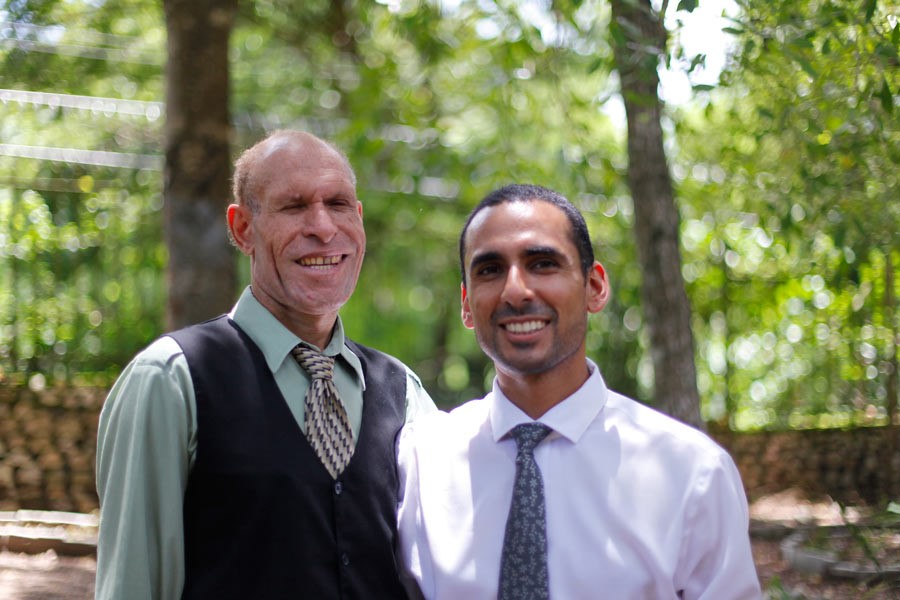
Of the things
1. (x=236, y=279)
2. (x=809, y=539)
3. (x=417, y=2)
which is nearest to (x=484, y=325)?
(x=236, y=279)

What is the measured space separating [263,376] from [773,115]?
3.29 metres

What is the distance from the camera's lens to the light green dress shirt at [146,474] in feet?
7.68

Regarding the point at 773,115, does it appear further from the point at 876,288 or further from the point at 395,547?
the point at 395,547

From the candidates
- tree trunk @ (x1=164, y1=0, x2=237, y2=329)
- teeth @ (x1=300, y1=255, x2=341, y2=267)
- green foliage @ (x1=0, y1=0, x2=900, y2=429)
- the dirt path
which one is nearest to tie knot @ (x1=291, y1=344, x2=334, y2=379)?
teeth @ (x1=300, y1=255, x2=341, y2=267)

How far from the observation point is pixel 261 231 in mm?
2781

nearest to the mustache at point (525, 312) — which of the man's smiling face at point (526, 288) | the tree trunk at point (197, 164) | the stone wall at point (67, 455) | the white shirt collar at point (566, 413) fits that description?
the man's smiling face at point (526, 288)

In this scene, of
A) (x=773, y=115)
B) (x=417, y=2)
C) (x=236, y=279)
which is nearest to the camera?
(x=773, y=115)

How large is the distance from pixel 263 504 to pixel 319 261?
67 cm

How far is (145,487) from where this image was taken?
7.74 feet

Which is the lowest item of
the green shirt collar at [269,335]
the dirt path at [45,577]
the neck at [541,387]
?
the dirt path at [45,577]

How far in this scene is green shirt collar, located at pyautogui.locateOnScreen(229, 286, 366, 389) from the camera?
2.65 meters

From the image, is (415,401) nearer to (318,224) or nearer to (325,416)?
(325,416)

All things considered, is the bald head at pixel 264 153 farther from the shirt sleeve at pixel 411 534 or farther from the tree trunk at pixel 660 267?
the tree trunk at pixel 660 267

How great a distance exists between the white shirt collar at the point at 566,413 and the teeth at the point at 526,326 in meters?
0.20
